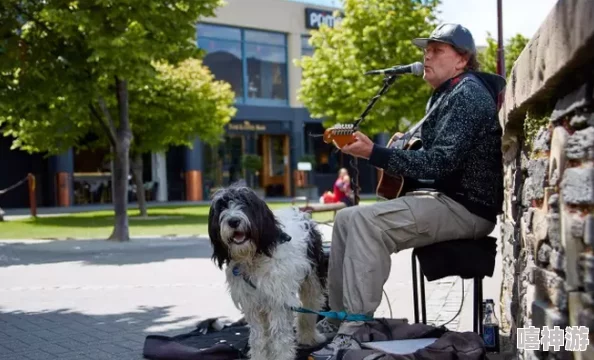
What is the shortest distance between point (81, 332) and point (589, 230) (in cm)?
520

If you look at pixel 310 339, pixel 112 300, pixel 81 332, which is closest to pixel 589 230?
pixel 310 339

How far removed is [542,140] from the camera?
3.17 m

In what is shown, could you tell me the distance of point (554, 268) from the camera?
2.84 meters

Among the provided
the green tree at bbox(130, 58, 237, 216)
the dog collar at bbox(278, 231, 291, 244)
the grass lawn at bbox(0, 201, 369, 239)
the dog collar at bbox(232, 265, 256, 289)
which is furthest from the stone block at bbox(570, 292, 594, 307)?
the green tree at bbox(130, 58, 237, 216)

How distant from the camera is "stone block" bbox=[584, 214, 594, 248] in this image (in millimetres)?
2344

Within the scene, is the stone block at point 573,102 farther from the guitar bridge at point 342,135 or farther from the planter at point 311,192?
the planter at point 311,192

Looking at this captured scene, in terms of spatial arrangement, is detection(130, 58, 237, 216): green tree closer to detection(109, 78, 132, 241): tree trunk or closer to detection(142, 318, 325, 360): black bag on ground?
detection(109, 78, 132, 241): tree trunk

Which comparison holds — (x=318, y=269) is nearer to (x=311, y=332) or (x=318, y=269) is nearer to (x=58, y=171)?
(x=311, y=332)

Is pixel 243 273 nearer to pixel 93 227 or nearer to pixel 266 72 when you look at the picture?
pixel 93 227

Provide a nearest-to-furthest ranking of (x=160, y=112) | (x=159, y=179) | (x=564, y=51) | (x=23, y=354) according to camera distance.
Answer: (x=564, y=51) < (x=23, y=354) < (x=160, y=112) < (x=159, y=179)

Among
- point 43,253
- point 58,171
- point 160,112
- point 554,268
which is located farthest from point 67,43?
point 58,171

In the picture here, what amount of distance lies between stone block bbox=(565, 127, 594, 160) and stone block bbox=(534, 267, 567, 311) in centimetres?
52

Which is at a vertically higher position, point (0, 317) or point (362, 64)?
point (362, 64)

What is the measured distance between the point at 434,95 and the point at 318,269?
5.00ft
